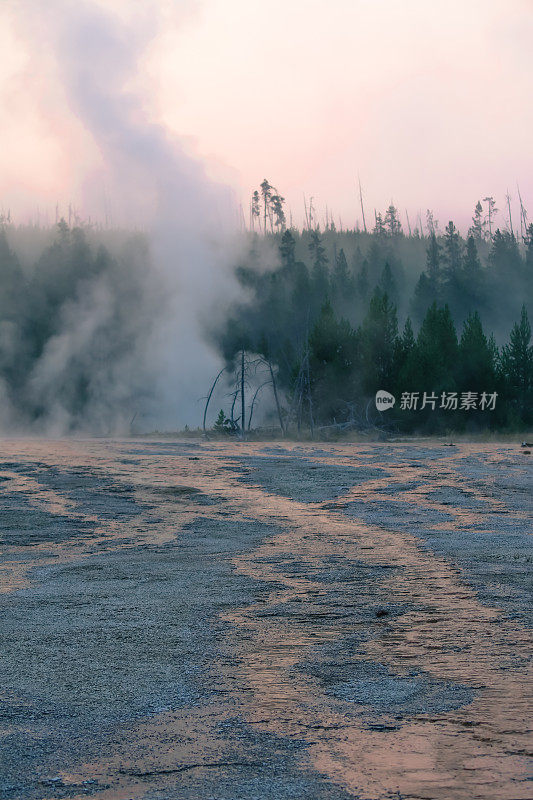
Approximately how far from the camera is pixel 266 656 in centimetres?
550

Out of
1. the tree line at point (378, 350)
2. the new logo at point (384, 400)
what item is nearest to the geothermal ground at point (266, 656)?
the tree line at point (378, 350)

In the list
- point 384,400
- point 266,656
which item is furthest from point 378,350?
point 266,656

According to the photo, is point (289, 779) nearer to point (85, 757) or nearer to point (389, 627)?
point (85, 757)

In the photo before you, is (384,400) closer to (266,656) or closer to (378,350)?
(378,350)

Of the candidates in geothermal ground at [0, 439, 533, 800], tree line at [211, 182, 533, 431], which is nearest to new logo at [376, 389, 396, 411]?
tree line at [211, 182, 533, 431]

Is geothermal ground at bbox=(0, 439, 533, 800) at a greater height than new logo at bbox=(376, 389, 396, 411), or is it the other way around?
new logo at bbox=(376, 389, 396, 411)

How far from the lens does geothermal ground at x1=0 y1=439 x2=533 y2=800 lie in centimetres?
363

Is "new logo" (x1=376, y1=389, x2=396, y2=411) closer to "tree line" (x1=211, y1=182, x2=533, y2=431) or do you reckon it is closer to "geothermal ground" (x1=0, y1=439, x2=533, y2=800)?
"tree line" (x1=211, y1=182, x2=533, y2=431)

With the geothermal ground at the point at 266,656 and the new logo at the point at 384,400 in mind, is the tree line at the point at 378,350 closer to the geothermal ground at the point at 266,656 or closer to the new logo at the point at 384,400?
the new logo at the point at 384,400

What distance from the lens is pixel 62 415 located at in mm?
51375

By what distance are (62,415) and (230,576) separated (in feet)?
147

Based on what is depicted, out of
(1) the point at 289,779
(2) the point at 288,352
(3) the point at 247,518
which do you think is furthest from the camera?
(2) the point at 288,352

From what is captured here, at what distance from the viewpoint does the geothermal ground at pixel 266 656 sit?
3.63 meters

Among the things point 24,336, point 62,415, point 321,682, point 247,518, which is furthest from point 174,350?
point 321,682
